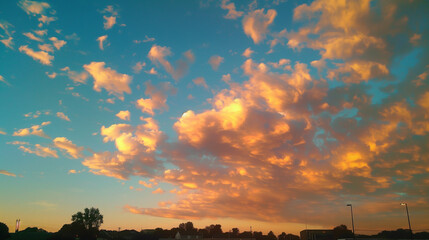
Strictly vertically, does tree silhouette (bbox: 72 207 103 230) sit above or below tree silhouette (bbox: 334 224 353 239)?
above

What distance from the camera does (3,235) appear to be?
242 ft

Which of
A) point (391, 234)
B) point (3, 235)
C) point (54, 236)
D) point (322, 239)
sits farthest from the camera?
point (391, 234)

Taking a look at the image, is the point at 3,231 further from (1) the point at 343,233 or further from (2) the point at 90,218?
(1) the point at 343,233

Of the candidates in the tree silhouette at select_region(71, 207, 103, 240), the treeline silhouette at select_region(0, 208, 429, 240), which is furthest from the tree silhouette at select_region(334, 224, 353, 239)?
the tree silhouette at select_region(71, 207, 103, 240)

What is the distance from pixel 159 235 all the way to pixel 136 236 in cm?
2602

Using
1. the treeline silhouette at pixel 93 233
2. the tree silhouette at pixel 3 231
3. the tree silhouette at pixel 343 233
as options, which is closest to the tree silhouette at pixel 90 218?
the treeline silhouette at pixel 93 233

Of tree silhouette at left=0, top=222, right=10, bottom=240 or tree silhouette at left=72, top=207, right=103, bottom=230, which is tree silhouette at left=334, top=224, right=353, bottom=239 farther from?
tree silhouette at left=0, top=222, right=10, bottom=240

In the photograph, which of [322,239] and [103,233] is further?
[322,239]

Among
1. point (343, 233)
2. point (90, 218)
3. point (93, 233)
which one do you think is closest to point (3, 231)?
point (93, 233)

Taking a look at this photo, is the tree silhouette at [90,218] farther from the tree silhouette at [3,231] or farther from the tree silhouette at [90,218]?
the tree silhouette at [3,231]

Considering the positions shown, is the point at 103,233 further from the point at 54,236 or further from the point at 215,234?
the point at 215,234

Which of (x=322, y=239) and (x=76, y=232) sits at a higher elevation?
(x=76, y=232)

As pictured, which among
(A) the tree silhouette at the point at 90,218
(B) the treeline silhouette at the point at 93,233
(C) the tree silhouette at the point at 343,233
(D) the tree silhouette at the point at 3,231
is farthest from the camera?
(C) the tree silhouette at the point at 343,233

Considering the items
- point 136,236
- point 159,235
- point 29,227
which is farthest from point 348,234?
point 29,227
